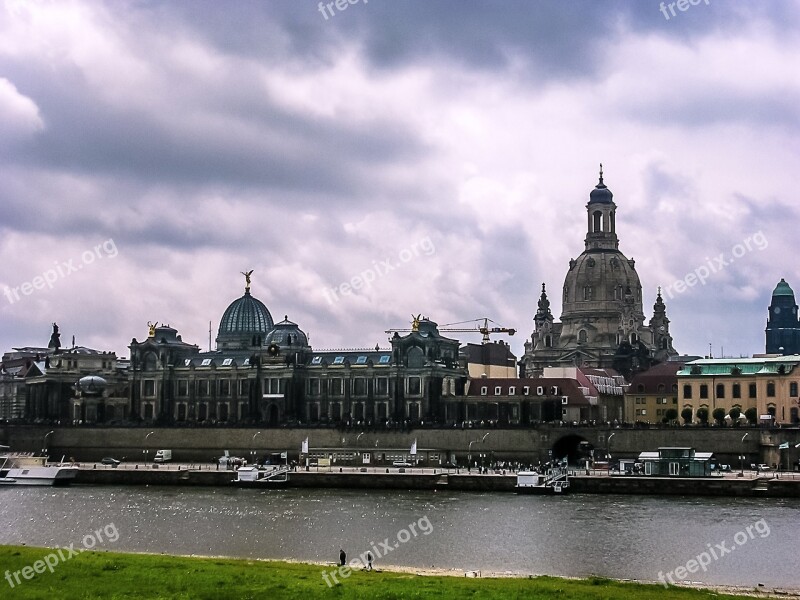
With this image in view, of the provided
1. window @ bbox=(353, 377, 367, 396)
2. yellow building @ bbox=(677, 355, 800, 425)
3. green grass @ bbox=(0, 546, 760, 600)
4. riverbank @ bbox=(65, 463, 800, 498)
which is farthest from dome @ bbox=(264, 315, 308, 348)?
green grass @ bbox=(0, 546, 760, 600)

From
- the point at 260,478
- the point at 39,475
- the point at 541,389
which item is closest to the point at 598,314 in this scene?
the point at 541,389

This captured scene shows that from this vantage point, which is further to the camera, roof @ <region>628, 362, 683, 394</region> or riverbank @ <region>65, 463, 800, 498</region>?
roof @ <region>628, 362, 683, 394</region>

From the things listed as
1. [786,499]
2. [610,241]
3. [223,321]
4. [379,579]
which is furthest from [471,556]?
[610,241]

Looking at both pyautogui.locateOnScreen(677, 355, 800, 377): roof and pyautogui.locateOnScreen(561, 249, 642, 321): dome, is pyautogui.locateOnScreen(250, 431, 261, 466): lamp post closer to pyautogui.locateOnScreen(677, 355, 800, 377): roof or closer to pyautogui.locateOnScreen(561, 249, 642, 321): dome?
pyautogui.locateOnScreen(677, 355, 800, 377): roof

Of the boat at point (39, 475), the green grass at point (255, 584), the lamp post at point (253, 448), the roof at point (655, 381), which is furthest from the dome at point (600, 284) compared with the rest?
the green grass at point (255, 584)

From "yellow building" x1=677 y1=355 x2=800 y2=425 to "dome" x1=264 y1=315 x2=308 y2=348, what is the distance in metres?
51.2

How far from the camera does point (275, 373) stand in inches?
6132

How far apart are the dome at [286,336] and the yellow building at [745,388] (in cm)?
5117

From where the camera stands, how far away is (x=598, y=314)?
18925 cm

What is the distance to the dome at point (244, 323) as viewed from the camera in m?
174

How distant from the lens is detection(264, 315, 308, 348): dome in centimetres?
15825

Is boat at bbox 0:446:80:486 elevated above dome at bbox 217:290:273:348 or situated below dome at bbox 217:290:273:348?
below

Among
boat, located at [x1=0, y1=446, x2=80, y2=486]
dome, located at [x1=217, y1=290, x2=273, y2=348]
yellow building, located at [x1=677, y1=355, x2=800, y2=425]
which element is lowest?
boat, located at [x1=0, y1=446, x2=80, y2=486]

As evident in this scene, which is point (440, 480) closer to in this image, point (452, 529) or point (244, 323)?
point (452, 529)
